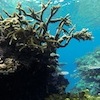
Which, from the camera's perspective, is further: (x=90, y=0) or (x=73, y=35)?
(x=90, y=0)

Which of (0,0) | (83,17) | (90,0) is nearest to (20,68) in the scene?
(0,0)

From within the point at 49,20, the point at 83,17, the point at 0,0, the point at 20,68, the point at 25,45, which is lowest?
the point at 20,68

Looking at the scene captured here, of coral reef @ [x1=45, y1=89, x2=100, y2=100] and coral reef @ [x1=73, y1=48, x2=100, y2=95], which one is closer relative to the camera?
coral reef @ [x1=45, y1=89, x2=100, y2=100]

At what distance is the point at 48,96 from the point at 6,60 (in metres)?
1.62

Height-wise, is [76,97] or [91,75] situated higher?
[91,75]

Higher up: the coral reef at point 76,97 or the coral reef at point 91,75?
the coral reef at point 91,75

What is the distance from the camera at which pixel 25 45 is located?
5668mm

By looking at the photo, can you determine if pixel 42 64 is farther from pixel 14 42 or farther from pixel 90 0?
pixel 90 0

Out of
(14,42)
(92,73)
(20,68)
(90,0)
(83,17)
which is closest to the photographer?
(20,68)

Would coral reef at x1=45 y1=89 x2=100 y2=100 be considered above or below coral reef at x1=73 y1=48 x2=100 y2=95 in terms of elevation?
below

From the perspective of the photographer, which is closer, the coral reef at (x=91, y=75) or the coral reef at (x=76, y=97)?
the coral reef at (x=76, y=97)

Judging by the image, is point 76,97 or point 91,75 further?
point 91,75

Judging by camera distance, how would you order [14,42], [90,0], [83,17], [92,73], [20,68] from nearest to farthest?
[20,68] < [14,42] < [92,73] < [90,0] < [83,17]

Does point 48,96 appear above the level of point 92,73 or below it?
below
